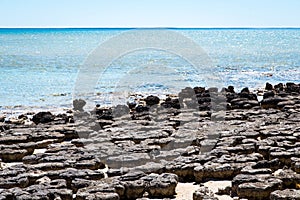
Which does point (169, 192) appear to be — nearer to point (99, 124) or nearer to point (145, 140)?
point (145, 140)

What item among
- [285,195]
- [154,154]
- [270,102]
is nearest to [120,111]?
[270,102]

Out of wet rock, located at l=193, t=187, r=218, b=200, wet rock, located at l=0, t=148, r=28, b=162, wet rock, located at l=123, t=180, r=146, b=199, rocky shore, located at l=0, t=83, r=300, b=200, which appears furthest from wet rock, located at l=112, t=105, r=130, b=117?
wet rock, located at l=193, t=187, r=218, b=200

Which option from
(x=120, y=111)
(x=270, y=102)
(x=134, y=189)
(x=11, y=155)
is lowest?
(x=134, y=189)

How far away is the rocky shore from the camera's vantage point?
29.2 feet

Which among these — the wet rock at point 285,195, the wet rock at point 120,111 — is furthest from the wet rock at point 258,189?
the wet rock at point 120,111

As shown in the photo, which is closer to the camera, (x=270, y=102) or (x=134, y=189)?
(x=134, y=189)

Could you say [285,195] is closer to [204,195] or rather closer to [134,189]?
[204,195]

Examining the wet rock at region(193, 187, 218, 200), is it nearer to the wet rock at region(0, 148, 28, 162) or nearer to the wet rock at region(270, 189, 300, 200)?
the wet rock at region(270, 189, 300, 200)

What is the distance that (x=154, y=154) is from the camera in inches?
444

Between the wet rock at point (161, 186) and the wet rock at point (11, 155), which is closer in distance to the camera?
the wet rock at point (161, 186)

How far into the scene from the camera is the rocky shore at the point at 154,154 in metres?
8.89

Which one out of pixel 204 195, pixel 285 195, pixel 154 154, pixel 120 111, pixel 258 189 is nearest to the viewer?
pixel 285 195

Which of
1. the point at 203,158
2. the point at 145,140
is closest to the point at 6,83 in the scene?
the point at 145,140

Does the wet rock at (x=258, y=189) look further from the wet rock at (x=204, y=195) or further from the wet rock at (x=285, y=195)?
the wet rock at (x=204, y=195)
